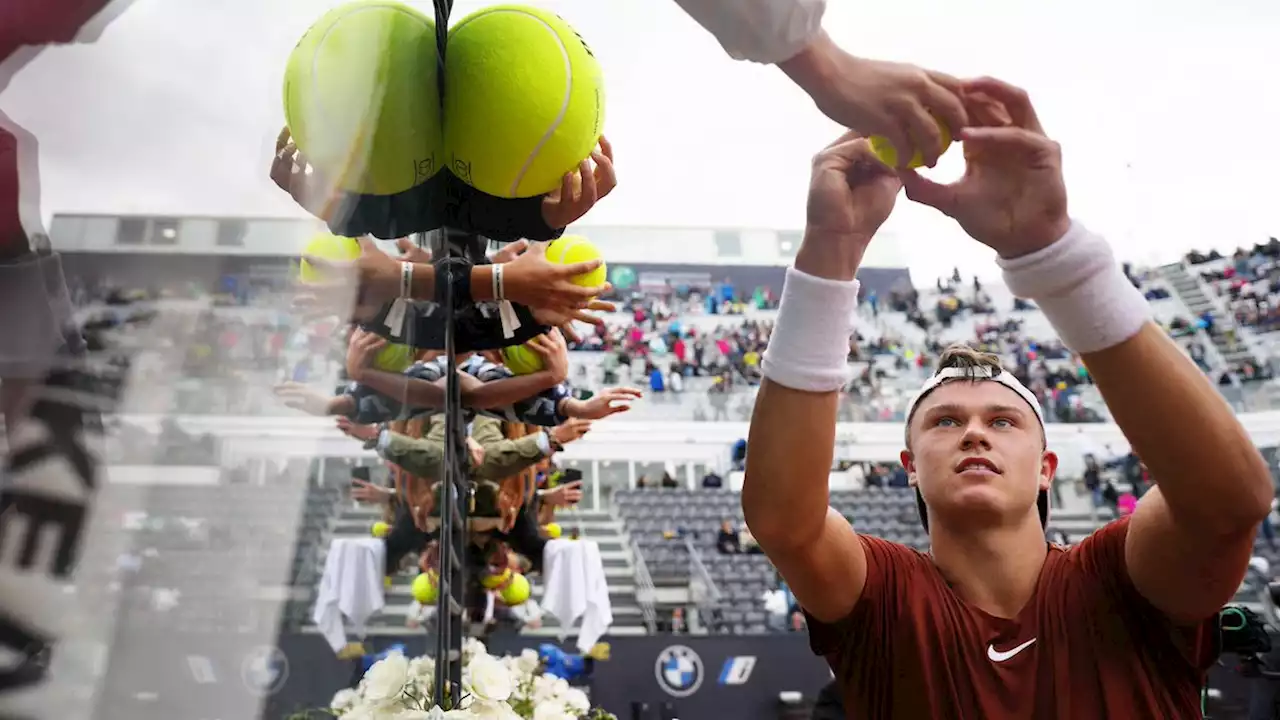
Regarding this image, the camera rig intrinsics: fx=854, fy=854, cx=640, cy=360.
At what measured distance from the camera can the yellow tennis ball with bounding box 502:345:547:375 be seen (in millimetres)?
1637

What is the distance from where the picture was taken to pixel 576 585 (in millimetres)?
3336

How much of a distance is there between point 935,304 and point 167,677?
11426 mm

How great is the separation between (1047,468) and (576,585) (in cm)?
256

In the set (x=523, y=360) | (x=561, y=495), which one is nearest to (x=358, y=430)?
(x=523, y=360)

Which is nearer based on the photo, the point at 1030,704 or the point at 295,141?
the point at 295,141

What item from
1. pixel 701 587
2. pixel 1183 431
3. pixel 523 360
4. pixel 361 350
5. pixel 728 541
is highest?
pixel 728 541

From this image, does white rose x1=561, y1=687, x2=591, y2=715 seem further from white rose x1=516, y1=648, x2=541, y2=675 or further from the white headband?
the white headband

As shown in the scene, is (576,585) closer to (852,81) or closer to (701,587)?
(852,81)

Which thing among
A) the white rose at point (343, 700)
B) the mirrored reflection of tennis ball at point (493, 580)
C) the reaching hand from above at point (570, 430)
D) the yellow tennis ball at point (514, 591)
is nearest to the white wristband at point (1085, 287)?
the white rose at point (343, 700)

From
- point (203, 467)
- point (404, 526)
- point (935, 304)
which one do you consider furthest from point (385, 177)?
point (935, 304)

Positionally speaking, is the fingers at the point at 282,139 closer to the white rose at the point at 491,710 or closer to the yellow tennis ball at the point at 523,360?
the white rose at the point at 491,710

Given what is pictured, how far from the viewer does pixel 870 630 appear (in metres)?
0.86

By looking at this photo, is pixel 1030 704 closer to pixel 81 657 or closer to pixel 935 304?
pixel 81 657

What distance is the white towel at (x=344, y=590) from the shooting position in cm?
80
